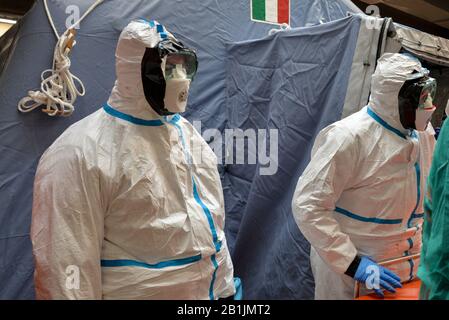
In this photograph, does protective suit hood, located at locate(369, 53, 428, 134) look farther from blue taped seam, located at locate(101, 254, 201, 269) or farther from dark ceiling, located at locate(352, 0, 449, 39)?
dark ceiling, located at locate(352, 0, 449, 39)

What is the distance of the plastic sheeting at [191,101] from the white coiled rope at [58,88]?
0.05 m

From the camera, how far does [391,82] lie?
1331 millimetres

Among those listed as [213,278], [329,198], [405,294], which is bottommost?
[405,294]

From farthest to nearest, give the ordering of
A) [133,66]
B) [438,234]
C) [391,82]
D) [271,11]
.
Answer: [271,11] < [391,82] < [133,66] < [438,234]

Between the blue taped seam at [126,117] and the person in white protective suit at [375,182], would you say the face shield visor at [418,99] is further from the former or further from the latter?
the blue taped seam at [126,117]

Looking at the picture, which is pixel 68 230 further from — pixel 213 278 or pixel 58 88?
pixel 58 88

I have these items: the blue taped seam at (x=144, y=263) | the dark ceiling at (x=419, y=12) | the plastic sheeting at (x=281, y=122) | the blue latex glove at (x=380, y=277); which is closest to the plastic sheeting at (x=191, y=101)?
the plastic sheeting at (x=281, y=122)

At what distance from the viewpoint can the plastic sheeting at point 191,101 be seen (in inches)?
62.6

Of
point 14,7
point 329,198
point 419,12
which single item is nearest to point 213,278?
point 329,198

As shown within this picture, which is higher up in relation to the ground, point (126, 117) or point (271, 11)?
point (271, 11)

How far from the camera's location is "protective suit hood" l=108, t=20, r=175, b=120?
39.4 inches

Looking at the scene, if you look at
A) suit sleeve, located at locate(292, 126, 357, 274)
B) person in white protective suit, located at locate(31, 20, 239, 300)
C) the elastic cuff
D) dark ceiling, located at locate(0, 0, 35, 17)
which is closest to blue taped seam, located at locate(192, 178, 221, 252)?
person in white protective suit, located at locate(31, 20, 239, 300)

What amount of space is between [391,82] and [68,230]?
1113 millimetres

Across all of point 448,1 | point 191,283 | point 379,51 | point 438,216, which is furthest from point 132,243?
point 448,1
